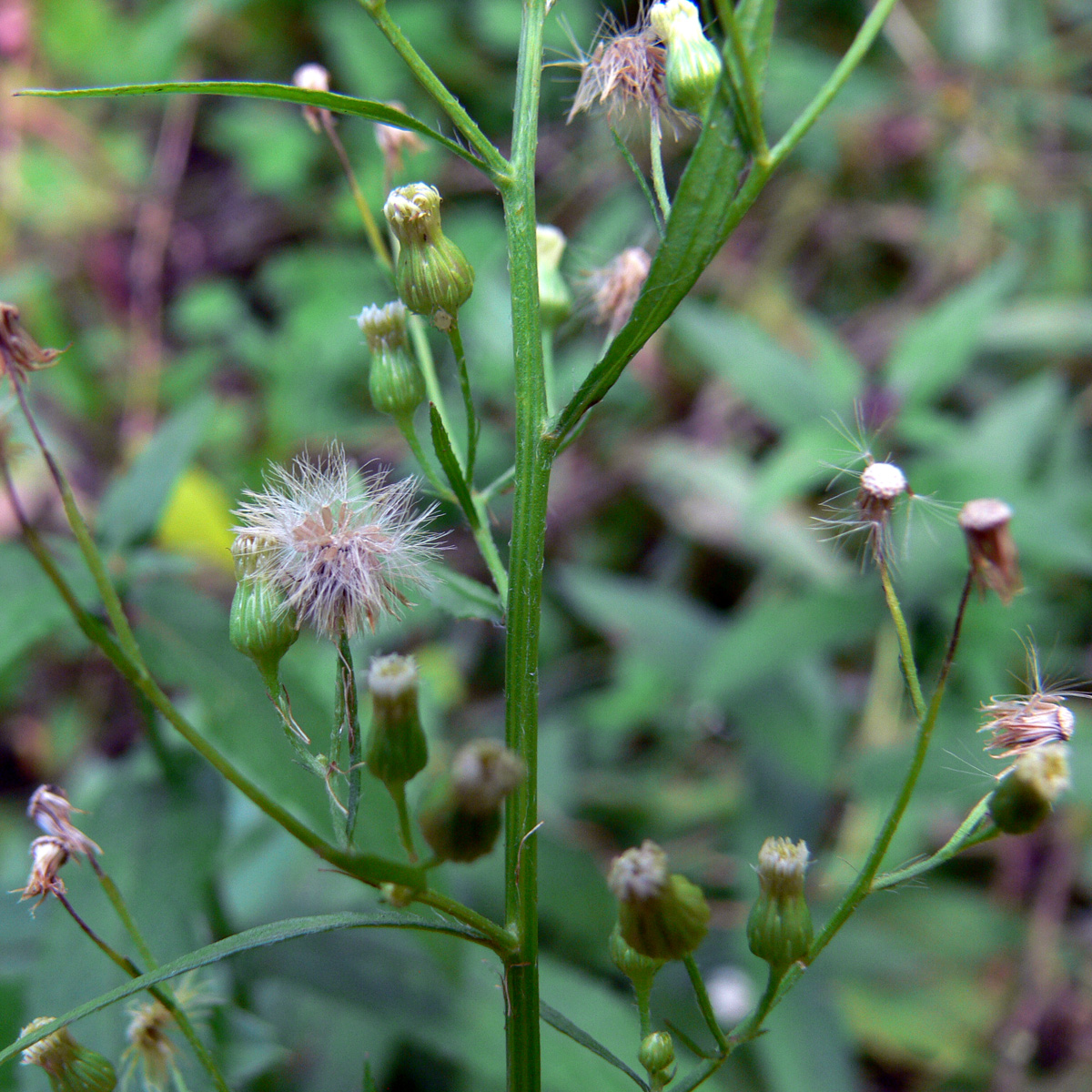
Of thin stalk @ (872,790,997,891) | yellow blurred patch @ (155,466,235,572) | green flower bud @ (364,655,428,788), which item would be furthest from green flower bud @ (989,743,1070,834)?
yellow blurred patch @ (155,466,235,572)

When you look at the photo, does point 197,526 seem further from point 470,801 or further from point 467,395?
point 470,801

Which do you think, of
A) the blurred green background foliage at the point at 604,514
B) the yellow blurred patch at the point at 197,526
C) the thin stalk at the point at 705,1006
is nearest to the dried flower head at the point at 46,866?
the blurred green background foliage at the point at 604,514

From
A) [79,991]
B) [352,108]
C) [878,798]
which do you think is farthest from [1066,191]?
[79,991]

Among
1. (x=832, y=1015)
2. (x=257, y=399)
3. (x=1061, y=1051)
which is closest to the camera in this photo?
(x=832, y=1015)

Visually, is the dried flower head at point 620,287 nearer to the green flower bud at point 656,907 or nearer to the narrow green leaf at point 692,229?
the narrow green leaf at point 692,229

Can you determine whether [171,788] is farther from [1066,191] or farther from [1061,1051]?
[1066,191]

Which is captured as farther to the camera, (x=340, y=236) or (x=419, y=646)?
(x=340, y=236)
